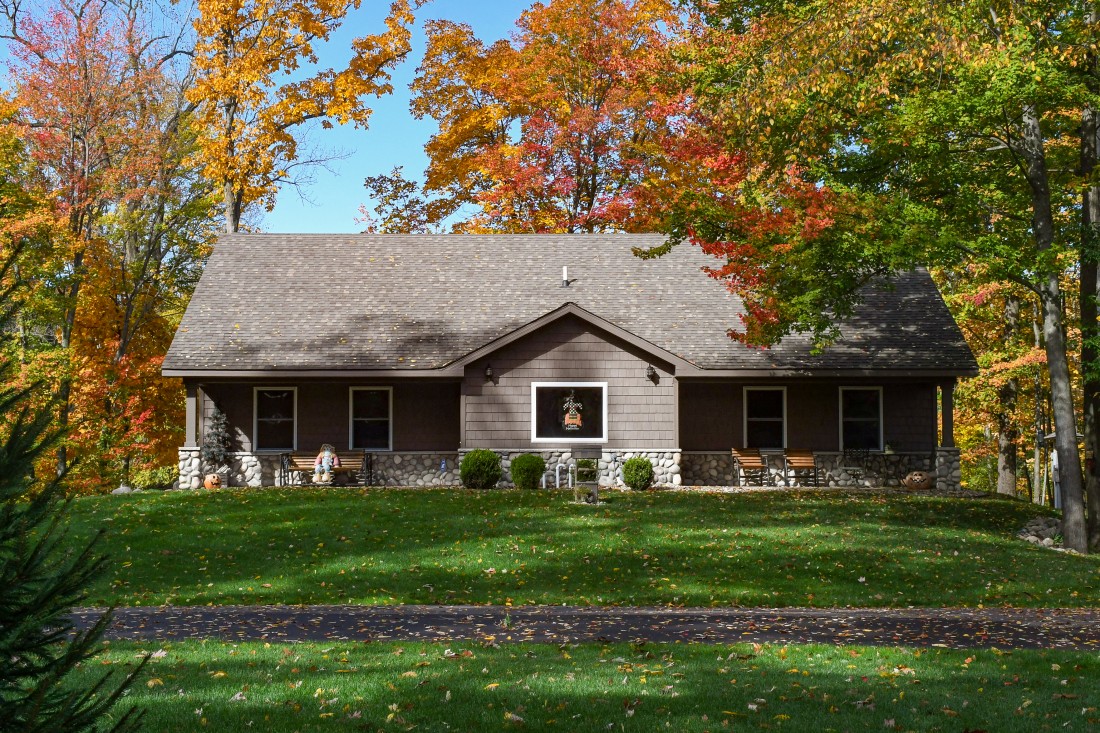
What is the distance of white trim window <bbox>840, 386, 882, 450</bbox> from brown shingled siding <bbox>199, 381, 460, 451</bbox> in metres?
9.84

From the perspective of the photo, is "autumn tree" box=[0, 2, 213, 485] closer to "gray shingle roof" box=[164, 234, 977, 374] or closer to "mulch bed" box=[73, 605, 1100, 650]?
"gray shingle roof" box=[164, 234, 977, 374]

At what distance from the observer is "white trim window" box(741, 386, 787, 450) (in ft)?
86.5

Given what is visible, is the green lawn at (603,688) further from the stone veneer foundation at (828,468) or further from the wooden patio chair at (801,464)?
the stone veneer foundation at (828,468)

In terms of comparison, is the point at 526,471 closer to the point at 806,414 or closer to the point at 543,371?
the point at 543,371

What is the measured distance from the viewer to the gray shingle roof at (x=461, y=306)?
1007 inches

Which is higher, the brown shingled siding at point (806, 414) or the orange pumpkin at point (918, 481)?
the brown shingled siding at point (806, 414)

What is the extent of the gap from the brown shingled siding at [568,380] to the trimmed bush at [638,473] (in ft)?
4.61

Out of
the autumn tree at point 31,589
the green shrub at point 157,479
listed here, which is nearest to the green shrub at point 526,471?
the green shrub at point 157,479

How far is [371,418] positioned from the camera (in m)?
26.3

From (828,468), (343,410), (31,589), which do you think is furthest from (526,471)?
(31,589)

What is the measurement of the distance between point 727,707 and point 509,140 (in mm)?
31131

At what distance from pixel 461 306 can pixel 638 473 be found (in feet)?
23.8

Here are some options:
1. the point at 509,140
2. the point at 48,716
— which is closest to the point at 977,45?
the point at 48,716

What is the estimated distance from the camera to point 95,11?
31547 mm
